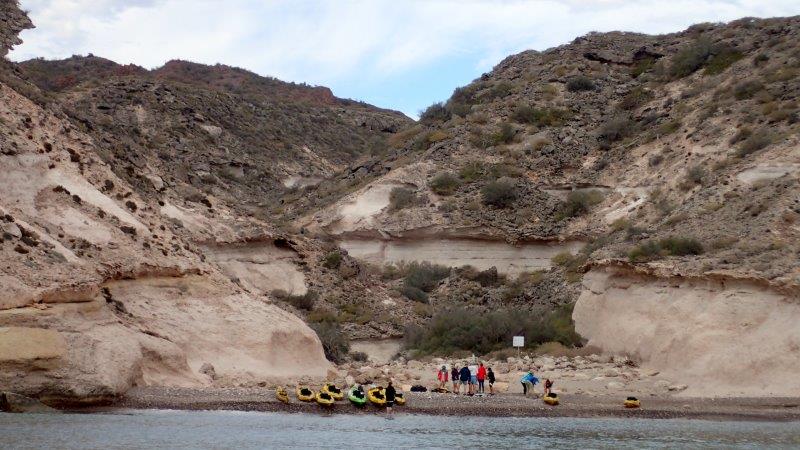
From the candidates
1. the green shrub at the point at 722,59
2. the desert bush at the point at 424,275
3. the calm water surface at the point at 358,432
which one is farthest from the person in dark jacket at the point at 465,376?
the green shrub at the point at 722,59

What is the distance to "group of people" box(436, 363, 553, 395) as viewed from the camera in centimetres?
3510

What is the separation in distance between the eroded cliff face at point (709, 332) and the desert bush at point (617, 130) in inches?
916

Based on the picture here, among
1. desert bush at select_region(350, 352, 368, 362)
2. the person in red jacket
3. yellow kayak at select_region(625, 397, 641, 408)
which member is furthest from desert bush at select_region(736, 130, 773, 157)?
the person in red jacket

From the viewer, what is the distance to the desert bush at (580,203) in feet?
191

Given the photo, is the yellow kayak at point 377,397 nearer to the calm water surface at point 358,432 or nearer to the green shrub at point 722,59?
the calm water surface at point 358,432

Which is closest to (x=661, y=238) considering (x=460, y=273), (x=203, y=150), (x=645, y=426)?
(x=645, y=426)

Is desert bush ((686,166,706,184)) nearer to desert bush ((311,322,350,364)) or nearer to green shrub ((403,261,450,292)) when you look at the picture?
green shrub ((403,261,450,292))

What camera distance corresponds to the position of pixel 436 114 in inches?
2840

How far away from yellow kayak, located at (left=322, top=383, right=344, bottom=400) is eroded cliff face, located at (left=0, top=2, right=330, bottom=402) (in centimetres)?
219

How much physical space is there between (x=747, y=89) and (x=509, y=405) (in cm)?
2953

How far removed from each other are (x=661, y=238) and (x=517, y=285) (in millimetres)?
13194

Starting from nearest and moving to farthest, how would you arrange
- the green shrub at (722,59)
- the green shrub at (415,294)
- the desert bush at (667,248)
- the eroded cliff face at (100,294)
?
the eroded cliff face at (100,294) → the desert bush at (667,248) → the green shrub at (415,294) → the green shrub at (722,59)

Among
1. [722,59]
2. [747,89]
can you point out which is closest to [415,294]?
[747,89]

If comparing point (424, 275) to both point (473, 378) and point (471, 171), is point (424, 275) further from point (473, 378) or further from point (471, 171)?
point (473, 378)
